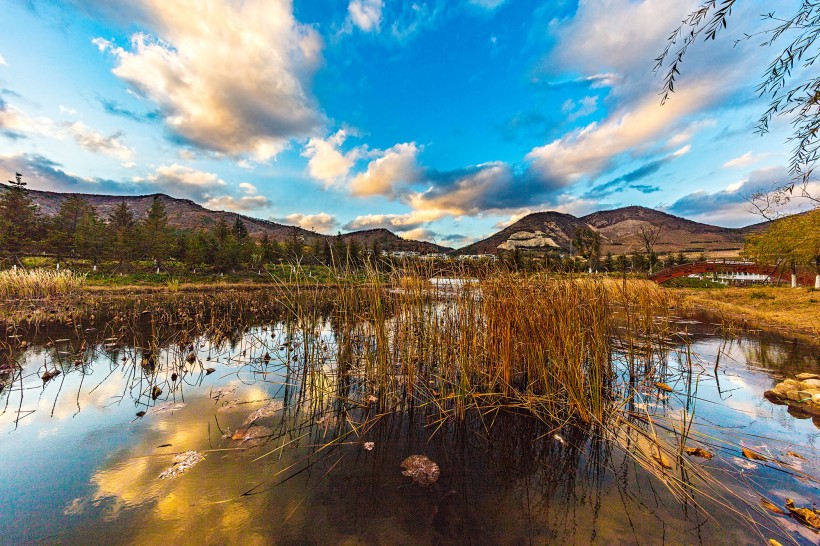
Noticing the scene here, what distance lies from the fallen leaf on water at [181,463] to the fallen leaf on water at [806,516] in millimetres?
6648

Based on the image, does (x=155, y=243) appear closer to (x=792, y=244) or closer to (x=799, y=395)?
(x=799, y=395)

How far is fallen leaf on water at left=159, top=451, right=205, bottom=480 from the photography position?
353 centimetres

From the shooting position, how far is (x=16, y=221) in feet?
127

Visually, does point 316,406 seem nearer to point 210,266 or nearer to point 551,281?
point 551,281

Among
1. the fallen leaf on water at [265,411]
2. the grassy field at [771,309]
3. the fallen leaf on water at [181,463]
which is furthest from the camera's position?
the grassy field at [771,309]

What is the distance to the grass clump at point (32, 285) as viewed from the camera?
729 inches

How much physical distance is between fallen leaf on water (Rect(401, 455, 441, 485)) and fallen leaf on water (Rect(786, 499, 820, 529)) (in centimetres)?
356

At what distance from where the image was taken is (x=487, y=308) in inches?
221

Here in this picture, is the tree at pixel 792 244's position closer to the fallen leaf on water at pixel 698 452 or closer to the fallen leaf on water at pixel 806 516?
the fallen leaf on water at pixel 698 452

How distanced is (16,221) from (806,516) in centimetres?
6808

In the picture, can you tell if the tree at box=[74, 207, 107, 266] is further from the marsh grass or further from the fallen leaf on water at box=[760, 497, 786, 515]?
the fallen leaf on water at box=[760, 497, 786, 515]

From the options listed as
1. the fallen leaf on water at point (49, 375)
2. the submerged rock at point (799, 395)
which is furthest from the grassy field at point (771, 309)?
the fallen leaf on water at point (49, 375)

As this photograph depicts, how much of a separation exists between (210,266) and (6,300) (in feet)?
92.7

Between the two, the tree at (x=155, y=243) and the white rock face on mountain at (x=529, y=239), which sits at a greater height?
the white rock face on mountain at (x=529, y=239)
